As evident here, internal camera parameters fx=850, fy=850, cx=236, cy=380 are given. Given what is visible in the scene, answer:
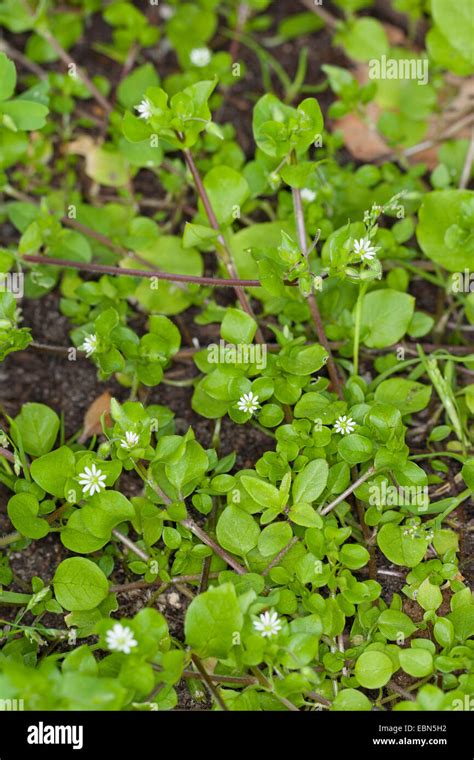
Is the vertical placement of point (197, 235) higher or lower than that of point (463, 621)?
higher

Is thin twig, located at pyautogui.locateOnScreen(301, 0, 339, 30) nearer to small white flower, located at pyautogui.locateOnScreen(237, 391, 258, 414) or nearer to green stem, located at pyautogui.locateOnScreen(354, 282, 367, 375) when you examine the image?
green stem, located at pyautogui.locateOnScreen(354, 282, 367, 375)

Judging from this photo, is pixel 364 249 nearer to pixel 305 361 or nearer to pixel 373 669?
pixel 305 361

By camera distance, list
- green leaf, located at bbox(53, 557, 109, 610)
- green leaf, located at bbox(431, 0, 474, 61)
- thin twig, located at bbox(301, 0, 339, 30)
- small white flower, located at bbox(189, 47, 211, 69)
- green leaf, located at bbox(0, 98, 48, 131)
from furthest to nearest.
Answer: thin twig, located at bbox(301, 0, 339, 30)
small white flower, located at bbox(189, 47, 211, 69)
green leaf, located at bbox(431, 0, 474, 61)
green leaf, located at bbox(0, 98, 48, 131)
green leaf, located at bbox(53, 557, 109, 610)

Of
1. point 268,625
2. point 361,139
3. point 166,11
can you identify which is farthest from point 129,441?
point 166,11

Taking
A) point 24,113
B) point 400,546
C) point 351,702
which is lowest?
point 351,702

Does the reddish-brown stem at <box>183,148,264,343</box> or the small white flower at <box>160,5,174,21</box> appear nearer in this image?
the reddish-brown stem at <box>183,148,264,343</box>

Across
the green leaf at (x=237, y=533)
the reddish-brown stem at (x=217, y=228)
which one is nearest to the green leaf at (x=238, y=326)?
the reddish-brown stem at (x=217, y=228)

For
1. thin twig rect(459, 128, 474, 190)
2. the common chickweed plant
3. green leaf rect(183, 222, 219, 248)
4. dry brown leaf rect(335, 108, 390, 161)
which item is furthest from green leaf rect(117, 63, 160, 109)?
thin twig rect(459, 128, 474, 190)
